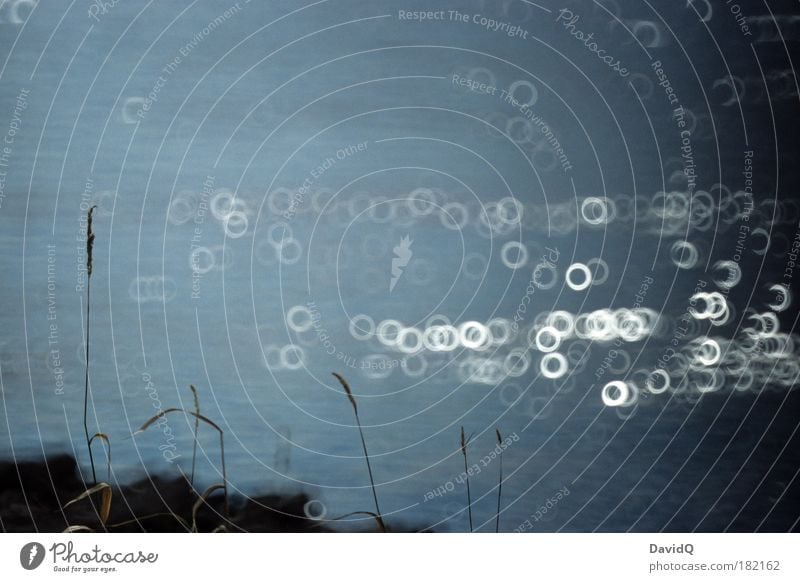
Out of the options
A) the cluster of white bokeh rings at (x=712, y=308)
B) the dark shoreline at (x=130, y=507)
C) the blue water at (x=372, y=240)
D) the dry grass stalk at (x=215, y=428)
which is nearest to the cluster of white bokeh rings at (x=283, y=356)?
the blue water at (x=372, y=240)

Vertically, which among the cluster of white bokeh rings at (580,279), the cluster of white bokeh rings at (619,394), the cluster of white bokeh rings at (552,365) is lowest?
the cluster of white bokeh rings at (619,394)

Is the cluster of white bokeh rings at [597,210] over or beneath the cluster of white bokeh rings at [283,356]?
over

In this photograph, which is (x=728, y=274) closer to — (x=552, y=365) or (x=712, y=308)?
(x=712, y=308)

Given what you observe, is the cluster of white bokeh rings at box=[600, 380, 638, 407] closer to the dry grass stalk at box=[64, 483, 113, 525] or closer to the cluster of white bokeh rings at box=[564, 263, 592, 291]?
the cluster of white bokeh rings at box=[564, 263, 592, 291]

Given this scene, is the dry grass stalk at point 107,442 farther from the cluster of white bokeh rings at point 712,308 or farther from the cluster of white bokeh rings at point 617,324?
the cluster of white bokeh rings at point 712,308

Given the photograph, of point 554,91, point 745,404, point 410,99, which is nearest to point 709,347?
point 745,404

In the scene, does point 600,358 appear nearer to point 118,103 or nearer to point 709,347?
point 709,347

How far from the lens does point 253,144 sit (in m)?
1.91
